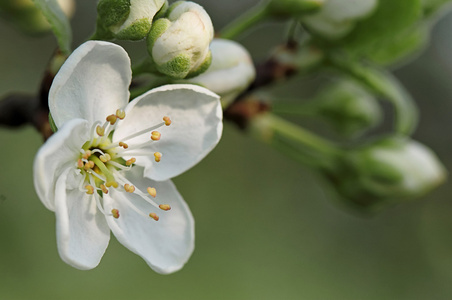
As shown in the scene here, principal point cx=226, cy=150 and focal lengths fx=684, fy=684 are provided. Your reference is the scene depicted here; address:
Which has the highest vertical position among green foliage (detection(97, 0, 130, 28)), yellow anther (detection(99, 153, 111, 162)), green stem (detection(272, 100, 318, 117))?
green foliage (detection(97, 0, 130, 28))

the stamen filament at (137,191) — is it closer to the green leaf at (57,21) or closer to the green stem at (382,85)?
the green leaf at (57,21)

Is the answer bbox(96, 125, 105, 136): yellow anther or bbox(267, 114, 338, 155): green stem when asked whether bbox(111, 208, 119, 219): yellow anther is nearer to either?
bbox(96, 125, 105, 136): yellow anther

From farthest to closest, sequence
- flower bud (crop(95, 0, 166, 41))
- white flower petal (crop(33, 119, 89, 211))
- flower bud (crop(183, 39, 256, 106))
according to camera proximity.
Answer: flower bud (crop(183, 39, 256, 106))
flower bud (crop(95, 0, 166, 41))
white flower petal (crop(33, 119, 89, 211))

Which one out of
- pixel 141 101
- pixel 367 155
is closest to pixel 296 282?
pixel 367 155

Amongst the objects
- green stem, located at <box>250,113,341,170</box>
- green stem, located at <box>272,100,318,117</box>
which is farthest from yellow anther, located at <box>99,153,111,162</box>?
green stem, located at <box>272,100,318,117</box>

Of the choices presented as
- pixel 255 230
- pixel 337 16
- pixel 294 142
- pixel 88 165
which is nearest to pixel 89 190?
pixel 88 165

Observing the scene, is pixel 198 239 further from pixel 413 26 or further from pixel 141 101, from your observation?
pixel 141 101
